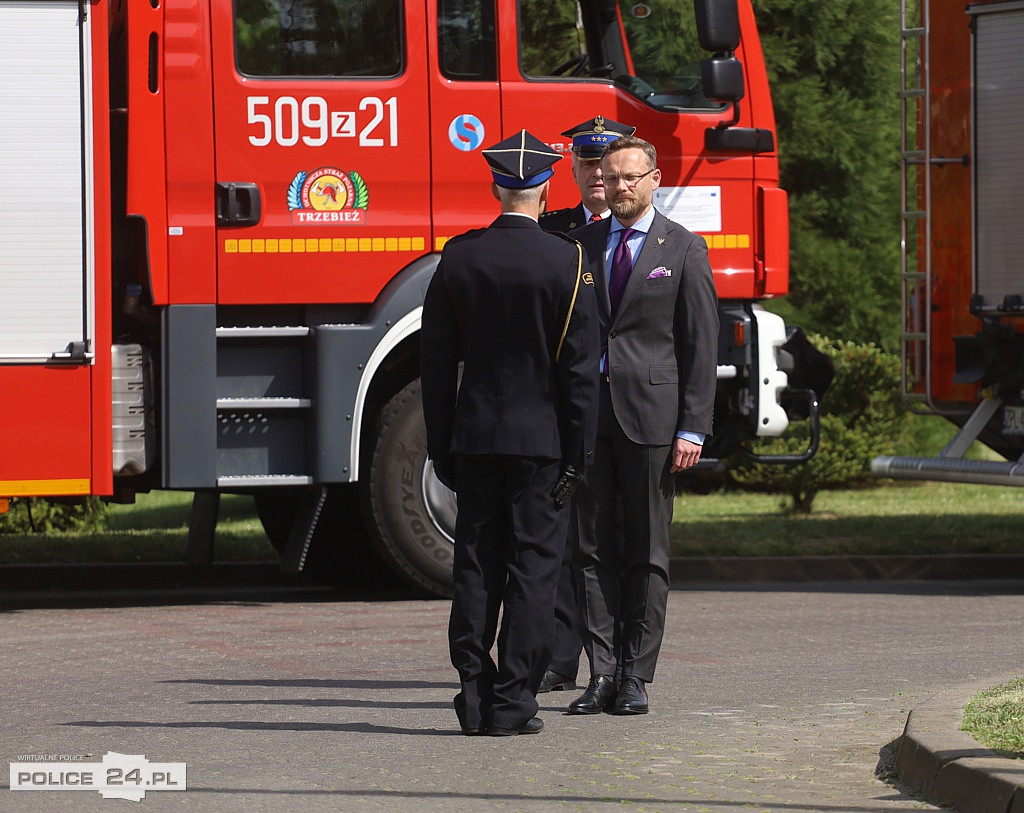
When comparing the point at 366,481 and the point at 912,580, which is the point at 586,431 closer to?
the point at 366,481

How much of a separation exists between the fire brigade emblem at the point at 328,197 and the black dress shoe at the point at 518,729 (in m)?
3.63

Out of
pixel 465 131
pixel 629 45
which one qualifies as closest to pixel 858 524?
pixel 629 45

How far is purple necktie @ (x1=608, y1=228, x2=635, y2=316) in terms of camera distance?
20.5 feet

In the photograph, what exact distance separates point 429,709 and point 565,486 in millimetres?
990

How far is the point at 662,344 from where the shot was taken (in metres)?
6.22

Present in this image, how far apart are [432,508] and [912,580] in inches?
119

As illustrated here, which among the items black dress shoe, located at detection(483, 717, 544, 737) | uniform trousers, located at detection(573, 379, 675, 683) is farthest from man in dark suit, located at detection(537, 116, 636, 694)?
black dress shoe, located at detection(483, 717, 544, 737)

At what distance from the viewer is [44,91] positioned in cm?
844

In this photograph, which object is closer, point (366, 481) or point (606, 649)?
point (606, 649)

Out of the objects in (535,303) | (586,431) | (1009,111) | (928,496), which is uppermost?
(1009,111)

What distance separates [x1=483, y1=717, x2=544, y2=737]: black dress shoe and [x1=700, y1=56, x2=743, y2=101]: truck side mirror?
13.4 ft

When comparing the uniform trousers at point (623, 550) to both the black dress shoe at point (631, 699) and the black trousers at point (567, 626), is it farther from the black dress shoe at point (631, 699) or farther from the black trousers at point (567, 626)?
the black trousers at point (567, 626)

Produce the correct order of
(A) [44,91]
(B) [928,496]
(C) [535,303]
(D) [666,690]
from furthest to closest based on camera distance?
(B) [928,496] → (A) [44,91] → (D) [666,690] → (C) [535,303]

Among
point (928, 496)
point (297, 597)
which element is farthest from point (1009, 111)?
point (928, 496)
